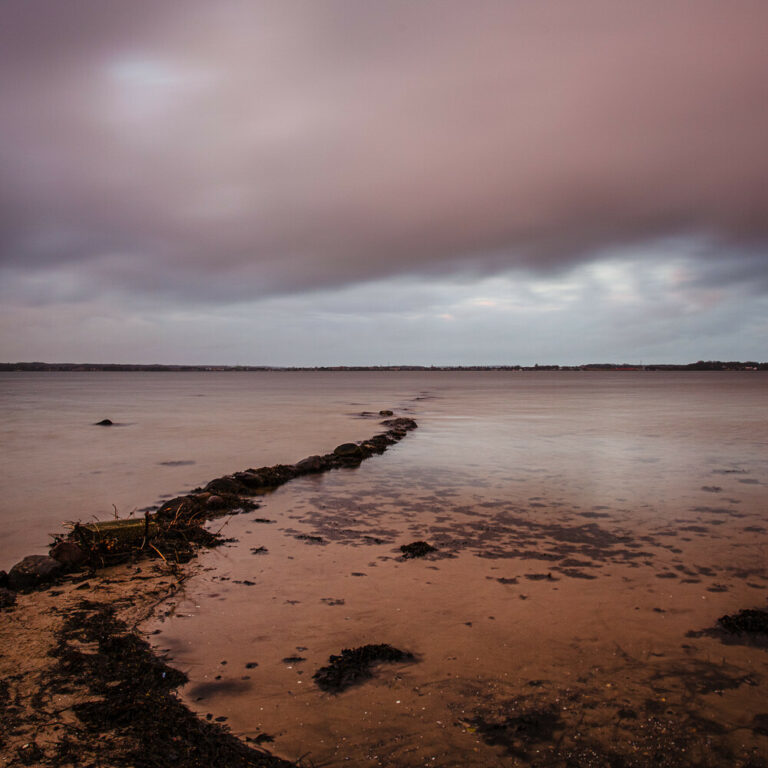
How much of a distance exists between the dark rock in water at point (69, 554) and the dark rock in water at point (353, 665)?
417 centimetres

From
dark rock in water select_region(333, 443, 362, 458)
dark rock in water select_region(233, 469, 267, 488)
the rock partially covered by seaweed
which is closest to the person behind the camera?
A: the rock partially covered by seaweed

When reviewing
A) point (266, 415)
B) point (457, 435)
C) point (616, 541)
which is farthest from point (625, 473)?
point (266, 415)

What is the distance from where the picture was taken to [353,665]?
4863 millimetres

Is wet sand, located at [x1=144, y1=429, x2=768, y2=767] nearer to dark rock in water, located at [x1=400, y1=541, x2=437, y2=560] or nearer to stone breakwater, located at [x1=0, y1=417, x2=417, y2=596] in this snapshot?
dark rock in water, located at [x1=400, y1=541, x2=437, y2=560]

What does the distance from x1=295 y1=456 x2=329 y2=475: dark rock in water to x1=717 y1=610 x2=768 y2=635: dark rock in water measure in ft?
Result: 34.8

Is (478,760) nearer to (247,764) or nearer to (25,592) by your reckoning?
(247,764)

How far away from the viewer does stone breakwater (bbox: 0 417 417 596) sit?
676cm

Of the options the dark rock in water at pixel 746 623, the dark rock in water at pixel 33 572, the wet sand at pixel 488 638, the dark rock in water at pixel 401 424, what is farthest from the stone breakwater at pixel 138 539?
the dark rock in water at pixel 401 424

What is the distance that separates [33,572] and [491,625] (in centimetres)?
532

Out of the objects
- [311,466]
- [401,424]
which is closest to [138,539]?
[311,466]

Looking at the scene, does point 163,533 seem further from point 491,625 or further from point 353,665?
point 491,625

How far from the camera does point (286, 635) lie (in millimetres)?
5457

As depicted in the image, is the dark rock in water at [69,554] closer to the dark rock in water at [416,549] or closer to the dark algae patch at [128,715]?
the dark algae patch at [128,715]

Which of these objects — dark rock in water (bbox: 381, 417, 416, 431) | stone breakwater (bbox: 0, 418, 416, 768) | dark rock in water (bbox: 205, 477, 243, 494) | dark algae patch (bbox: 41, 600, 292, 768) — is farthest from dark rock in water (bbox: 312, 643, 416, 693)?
dark rock in water (bbox: 381, 417, 416, 431)
